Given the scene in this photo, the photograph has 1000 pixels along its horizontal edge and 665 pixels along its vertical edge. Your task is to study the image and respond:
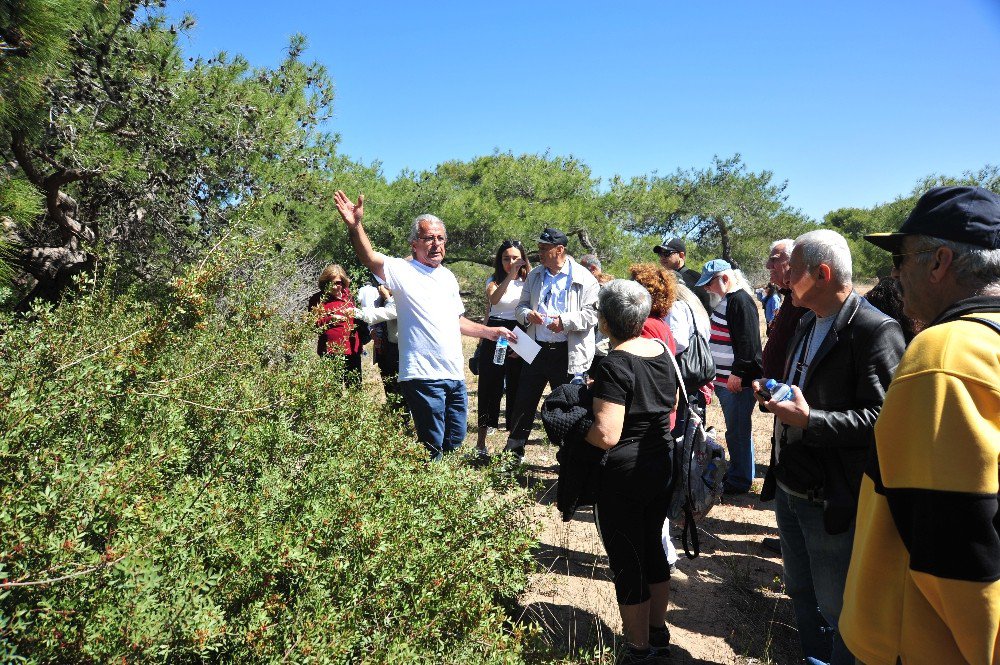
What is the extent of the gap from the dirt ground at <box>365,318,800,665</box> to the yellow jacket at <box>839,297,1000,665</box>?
1.10 meters

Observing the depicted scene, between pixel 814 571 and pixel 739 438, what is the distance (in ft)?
9.76

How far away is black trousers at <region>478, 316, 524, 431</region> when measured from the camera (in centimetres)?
610

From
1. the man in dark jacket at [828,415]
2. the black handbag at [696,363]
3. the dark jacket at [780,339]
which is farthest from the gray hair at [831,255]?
the black handbag at [696,363]

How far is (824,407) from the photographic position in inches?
94.4

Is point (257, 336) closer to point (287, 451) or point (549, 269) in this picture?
point (287, 451)

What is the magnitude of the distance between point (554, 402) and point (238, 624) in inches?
60.5

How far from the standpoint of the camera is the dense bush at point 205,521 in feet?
4.96

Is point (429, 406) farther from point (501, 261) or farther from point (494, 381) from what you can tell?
point (501, 261)

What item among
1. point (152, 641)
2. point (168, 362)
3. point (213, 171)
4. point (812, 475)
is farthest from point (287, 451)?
point (213, 171)

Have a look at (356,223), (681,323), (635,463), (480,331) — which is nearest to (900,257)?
(635,463)

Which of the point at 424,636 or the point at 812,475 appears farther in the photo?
the point at 812,475

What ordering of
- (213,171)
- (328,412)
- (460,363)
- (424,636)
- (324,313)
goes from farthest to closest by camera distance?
(213,171) → (460,363) → (324,313) → (328,412) → (424,636)

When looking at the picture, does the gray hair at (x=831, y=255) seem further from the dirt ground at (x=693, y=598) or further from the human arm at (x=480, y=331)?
the human arm at (x=480, y=331)

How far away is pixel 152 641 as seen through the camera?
1.47 metres
